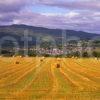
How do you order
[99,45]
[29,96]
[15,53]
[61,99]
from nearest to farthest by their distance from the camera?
1. [61,99]
2. [29,96]
3. [15,53]
4. [99,45]

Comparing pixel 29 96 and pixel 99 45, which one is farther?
pixel 99 45

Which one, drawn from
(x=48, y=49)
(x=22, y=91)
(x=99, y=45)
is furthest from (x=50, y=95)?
(x=99, y=45)

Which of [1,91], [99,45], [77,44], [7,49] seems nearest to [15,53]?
[7,49]

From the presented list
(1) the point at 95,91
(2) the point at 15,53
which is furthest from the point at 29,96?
(2) the point at 15,53

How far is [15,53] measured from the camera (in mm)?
140375

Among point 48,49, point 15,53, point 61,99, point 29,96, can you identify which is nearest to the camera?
point 61,99

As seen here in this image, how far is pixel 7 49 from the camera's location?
14125 cm

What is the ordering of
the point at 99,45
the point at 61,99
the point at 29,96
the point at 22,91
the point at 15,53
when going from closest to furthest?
the point at 61,99 → the point at 29,96 → the point at 22,91 → the point at 15,53 → the point at 99,45

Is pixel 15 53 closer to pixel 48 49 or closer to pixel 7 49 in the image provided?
pixel 7 49

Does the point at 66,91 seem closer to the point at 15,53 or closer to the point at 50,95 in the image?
the point at 50,95

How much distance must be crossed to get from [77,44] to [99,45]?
11.7 meters

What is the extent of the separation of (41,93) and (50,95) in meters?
1.05

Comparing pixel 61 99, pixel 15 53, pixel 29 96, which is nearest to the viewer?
pixel 61 99

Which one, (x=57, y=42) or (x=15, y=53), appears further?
(x=57, y=42)
